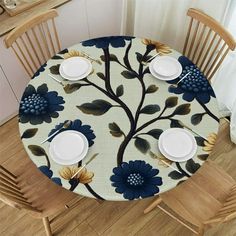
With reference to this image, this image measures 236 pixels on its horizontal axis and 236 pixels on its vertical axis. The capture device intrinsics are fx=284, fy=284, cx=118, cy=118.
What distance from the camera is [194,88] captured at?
1.54 m

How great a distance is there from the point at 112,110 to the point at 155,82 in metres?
0.30

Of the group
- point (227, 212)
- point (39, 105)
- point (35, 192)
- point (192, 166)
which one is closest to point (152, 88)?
point (192, 166)

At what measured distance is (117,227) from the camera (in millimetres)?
1833

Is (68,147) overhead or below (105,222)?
overhead

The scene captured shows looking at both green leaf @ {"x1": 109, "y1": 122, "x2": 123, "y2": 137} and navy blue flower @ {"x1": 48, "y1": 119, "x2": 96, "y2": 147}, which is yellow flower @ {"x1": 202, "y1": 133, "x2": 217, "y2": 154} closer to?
green leaf @ {"x1": 109, "y1": 122, "x2": 123, "y2": 137}

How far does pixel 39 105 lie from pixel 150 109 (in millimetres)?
570

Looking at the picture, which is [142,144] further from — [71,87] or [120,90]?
[71,87]

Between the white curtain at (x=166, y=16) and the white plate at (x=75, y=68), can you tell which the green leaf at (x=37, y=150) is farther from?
the white curtain at (x=166, y=16)

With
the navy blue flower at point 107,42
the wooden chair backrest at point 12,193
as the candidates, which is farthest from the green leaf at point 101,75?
the wooden chair backrest at point 12,193

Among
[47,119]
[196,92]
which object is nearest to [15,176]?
[47,119]

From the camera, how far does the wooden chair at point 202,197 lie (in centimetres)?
143

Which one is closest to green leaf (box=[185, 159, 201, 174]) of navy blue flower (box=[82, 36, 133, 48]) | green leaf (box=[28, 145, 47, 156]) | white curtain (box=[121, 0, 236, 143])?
green leaf (box=[28, 145, 47, 156])

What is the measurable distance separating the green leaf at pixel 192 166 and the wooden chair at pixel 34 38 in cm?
114

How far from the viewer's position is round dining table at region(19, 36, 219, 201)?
1269 millimetres
